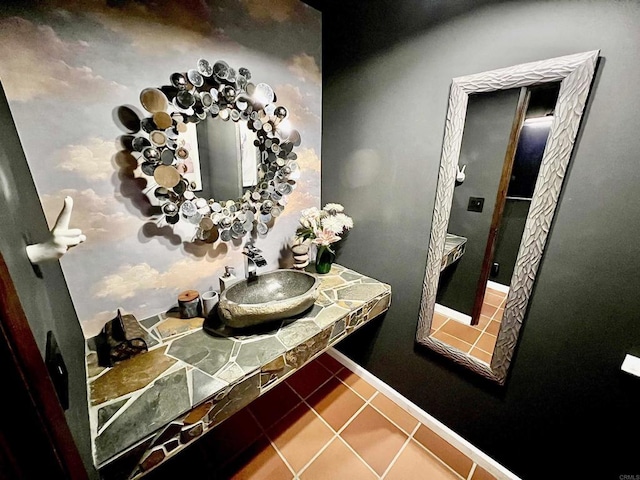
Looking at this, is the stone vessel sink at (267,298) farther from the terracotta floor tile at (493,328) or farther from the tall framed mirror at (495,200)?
the terracotta floor tile at (493,328)

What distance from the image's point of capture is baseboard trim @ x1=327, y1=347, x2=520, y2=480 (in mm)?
1294

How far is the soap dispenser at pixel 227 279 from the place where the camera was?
54.2 inches

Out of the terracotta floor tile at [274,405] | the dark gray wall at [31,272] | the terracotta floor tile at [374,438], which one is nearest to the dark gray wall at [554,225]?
the terracotta floor tile at [374,438]

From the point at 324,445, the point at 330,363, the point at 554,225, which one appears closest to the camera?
the point at 554,225

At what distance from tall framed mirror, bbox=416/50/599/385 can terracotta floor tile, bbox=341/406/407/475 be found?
61cm

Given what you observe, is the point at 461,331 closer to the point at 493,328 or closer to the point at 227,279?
the point at 493,328

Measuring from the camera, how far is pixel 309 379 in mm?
1916

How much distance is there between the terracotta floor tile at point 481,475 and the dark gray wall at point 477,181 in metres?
0.85

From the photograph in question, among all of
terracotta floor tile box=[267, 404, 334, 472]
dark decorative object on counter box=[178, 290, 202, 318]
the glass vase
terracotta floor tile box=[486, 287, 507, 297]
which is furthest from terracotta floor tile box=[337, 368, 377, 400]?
dark decorative object on counter box=[178, 290, 202, 318]

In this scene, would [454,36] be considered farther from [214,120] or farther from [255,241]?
[255,241]

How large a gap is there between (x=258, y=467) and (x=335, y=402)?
1.94 ft

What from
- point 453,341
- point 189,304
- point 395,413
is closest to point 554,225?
point 453,341

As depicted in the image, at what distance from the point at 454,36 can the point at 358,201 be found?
0.92m

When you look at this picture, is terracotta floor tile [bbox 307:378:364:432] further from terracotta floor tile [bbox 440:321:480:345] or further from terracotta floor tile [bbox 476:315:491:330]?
terracotta floor tile [bbox 476:315:491:330]
